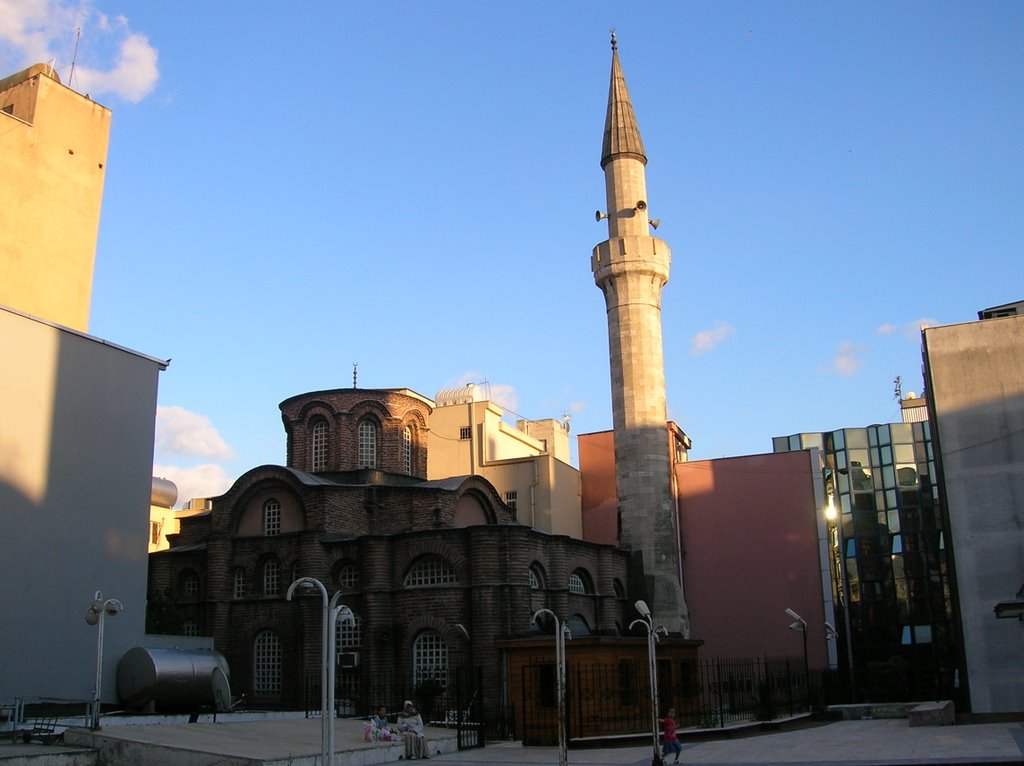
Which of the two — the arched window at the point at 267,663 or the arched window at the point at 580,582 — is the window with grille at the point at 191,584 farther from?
the arched window at the point at 580,582

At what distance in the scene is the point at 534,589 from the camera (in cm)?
3162

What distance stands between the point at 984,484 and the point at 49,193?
1070 inches

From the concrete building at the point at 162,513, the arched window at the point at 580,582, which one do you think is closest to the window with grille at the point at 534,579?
the arched window at the point at 580,582

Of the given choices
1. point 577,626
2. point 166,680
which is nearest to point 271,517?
point 166,680

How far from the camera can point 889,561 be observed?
41.7 m

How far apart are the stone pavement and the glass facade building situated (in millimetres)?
15061

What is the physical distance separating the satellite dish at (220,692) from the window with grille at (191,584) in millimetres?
10500

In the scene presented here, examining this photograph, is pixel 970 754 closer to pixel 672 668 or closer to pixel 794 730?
pixel 794 730

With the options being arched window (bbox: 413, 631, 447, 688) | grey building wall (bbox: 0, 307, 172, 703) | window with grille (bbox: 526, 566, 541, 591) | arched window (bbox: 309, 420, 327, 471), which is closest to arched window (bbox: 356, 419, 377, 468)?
arched window (bbox: 309, 420, 327, 471)

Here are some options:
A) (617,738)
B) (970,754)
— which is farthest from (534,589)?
(970,754)

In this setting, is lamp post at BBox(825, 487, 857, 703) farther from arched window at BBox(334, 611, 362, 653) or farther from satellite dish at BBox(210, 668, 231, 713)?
satellite dish at BBox(210, 668, 231, 713)

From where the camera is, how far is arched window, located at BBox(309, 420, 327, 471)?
3834cm

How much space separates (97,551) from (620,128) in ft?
79.9

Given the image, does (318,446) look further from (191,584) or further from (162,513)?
(162,513)
